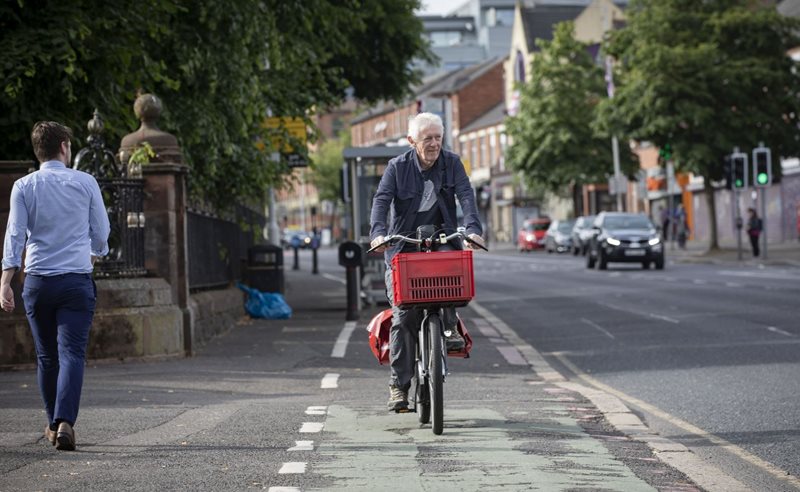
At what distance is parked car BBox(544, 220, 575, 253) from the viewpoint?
2667 inches

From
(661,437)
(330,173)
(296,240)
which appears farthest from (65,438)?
(330,173)

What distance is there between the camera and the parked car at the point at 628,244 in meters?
40.8

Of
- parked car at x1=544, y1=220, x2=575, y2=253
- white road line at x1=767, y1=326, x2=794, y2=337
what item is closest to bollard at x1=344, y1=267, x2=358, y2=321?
white road line at x1=767, y1=326, x2=794, y2=337

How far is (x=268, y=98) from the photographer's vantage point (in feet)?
74.8

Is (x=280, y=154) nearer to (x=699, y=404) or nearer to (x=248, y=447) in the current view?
(x=699, y=404)

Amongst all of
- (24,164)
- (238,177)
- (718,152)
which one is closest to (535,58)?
(718,152)

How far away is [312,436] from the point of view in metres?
8.58

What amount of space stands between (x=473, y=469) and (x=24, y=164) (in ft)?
25.4

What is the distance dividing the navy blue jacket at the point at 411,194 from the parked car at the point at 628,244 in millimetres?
32225

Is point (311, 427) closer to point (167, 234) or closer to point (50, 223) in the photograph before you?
point (50, 223)

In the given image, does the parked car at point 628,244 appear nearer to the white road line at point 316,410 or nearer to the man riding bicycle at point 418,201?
the white road line at point 316,410

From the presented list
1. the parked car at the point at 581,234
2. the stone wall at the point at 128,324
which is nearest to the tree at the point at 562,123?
the parked car at the point at 581,234

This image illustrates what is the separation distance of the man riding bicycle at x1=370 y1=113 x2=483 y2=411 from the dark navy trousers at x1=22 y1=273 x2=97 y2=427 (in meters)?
1.69

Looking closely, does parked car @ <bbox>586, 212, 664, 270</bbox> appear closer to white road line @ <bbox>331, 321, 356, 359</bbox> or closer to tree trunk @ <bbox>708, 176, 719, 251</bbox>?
tree trunk @ <bbox>708, 176, 719, 251</bbox>
